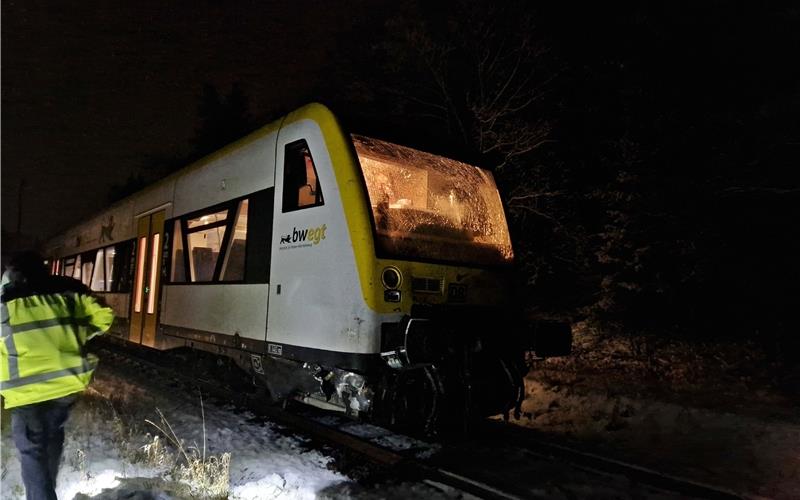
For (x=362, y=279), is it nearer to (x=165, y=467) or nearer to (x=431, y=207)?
(x=431, y=207)

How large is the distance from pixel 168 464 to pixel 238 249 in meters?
2.66

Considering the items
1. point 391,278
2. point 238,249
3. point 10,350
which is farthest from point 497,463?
point 10,350

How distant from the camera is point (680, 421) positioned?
683 centimetres

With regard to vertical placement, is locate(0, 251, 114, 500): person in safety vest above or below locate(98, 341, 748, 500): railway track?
above

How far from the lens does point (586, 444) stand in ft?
20.7

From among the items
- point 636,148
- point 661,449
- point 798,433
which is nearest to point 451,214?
point 661,449

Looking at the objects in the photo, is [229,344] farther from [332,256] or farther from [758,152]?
[758,152]

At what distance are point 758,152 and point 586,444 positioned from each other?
5299 millimetres

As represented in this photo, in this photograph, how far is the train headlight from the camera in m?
5.04

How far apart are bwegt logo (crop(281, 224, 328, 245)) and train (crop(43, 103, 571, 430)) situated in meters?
0.02

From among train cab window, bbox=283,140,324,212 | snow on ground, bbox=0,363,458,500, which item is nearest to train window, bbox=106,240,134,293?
snow on ground, bbox=0,363,458,500

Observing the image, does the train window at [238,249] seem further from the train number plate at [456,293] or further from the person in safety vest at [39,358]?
the person in safety vest at [39,358]

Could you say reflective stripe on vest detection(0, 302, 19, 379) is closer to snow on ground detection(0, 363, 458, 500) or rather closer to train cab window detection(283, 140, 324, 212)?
snow on ground detection(0, 363, 458, 500)

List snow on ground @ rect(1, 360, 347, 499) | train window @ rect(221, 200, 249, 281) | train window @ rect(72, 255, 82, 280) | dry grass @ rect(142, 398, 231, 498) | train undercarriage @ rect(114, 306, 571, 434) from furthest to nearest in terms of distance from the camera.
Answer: train window @ rect(72, 255, 82, 280), train window @ rect(221, 200, 249, 281), train undercarriage @ rect(114, 306, 571, 434), snow on ground @ rect(1, 360, 347, 499), dry grass @ rect(142, 398, 231, 498)
